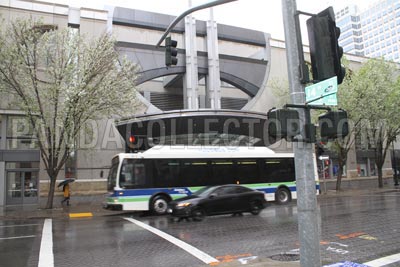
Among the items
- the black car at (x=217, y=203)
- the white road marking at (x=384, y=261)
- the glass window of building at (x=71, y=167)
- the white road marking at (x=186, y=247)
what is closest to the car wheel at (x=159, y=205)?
the black car at (x=217, y=203)

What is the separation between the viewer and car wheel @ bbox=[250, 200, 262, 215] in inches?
636

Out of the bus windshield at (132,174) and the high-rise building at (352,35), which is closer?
the bus windshield at (132,174)

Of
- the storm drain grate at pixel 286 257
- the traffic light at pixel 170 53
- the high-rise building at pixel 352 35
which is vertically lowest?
the storm drain grate at pixel 286 257

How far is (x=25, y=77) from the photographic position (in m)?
18.8

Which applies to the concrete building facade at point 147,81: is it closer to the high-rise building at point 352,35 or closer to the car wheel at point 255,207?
the car wheel at point 255,207

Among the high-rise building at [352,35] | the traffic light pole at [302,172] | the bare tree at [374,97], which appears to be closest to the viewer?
the traffic light pole at [302,172]

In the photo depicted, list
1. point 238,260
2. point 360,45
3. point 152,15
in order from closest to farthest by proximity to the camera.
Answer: point 238,260
point 152,15
point 360,45

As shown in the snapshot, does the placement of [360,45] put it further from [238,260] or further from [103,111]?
[238,260]

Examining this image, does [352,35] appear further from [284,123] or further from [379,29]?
[284,123]

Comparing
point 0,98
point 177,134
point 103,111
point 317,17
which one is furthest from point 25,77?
point 317,17

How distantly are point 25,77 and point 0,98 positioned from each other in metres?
6.20

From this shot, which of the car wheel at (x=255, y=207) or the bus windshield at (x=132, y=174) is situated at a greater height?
the bus windshield at (x=132, y=174)

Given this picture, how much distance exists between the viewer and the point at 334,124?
5426 millimetres

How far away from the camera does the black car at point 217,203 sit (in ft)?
47.8
